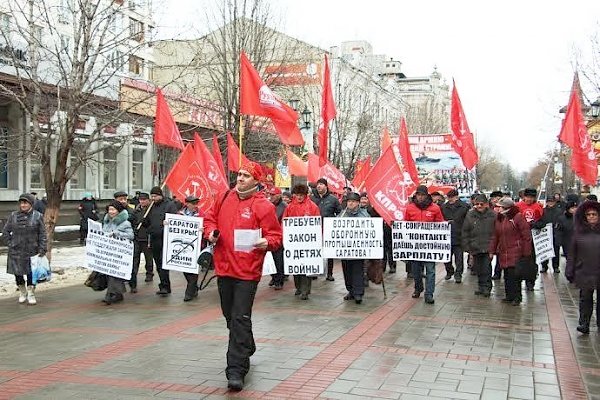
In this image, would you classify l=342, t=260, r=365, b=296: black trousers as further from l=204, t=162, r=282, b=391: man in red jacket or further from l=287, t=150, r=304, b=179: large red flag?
l=287, t=150, r=304, b=179: large red flag

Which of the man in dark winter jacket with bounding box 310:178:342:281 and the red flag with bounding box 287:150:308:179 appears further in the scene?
the red flag with bounding box 287:150:308:179

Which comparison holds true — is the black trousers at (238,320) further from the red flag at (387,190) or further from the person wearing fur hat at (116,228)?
the red flag at (387,190)

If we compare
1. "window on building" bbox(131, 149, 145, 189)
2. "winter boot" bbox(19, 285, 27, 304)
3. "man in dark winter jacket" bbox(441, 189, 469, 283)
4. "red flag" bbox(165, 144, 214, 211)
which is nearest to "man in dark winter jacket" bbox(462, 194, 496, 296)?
"man in dark winter jacket" bbox(441, 189, 469, 283)

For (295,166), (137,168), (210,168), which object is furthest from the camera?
(137,168)

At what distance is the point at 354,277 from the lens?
34.8 ft

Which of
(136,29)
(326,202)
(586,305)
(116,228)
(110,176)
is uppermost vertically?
(136,29)

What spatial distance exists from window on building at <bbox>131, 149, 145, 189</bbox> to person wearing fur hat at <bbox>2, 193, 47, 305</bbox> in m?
21.1

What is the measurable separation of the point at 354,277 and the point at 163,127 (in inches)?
198

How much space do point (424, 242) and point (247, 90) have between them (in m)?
4.18

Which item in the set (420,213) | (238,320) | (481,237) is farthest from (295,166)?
(238,320)

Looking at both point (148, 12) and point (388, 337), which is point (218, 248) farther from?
point (148, 12)

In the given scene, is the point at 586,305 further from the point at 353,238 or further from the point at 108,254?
the point at 108,254

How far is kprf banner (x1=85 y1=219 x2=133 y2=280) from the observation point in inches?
411

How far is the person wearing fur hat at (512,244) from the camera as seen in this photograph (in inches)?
417
